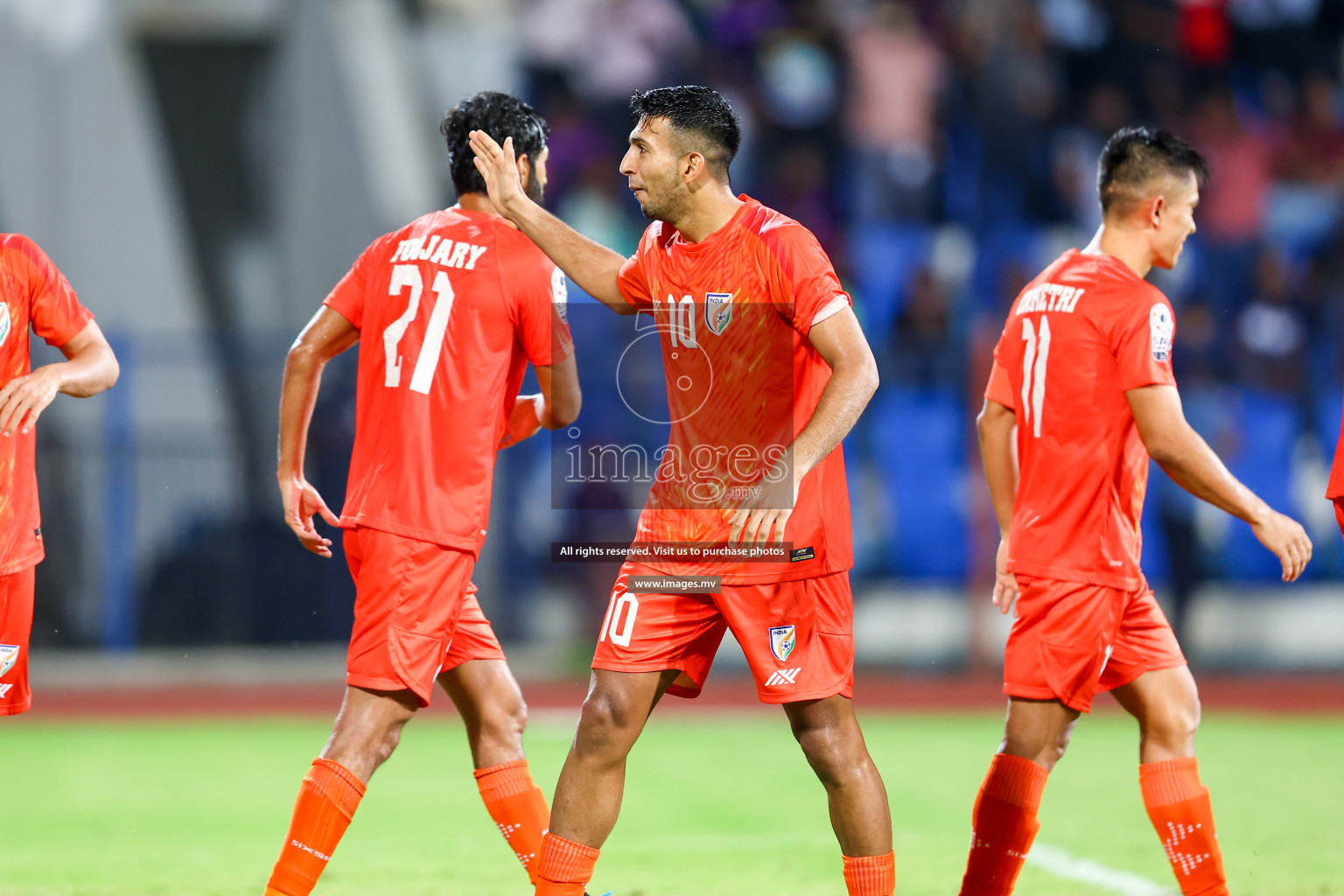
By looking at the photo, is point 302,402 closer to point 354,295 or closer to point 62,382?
point 354,295

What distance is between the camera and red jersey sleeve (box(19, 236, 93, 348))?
4480 mm

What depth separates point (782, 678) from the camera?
402 centimetres

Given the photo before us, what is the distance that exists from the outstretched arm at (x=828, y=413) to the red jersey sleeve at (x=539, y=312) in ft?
3.07

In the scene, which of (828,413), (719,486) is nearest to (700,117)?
(828,413)

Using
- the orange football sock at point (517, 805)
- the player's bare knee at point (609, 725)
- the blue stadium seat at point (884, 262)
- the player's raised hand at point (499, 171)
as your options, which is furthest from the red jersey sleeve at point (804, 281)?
the blue stadium seat at point (884, 262)

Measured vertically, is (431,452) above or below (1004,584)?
above

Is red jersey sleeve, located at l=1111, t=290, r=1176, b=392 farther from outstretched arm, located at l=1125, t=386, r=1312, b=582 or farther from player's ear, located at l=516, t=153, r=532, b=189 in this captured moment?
player's ear, located at l=516, t=153, r=532, b=189

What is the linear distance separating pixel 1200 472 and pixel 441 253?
A: 2.31 metres

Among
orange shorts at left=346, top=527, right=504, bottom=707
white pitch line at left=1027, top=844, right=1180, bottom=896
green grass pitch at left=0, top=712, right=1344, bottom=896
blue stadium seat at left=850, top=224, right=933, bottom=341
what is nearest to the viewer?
orange shorts at left=346, top=527, right=504, bottom=707

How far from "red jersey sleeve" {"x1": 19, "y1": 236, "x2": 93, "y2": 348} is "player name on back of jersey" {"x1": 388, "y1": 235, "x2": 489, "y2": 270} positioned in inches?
38.6

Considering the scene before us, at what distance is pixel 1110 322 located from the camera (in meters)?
4.48

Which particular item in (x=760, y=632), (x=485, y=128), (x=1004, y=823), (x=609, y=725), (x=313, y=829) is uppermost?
(x=485, y=128)

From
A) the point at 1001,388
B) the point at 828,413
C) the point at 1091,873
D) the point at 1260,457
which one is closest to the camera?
the point at 828,413

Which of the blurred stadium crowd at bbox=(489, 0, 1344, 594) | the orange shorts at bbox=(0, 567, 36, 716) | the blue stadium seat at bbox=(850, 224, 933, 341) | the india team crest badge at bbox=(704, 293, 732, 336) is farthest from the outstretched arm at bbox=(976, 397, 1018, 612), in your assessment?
the blue stadium seat at bbox=(850, 224, 933, 341)
